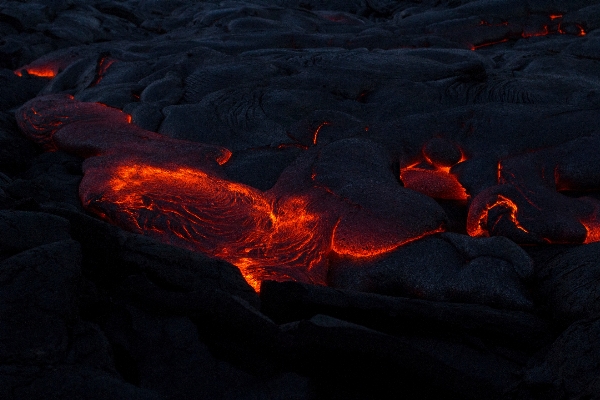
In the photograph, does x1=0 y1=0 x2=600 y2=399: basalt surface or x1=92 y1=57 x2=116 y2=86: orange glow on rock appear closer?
x1=0 y1=0 x2=600 y2=399: basalt surface

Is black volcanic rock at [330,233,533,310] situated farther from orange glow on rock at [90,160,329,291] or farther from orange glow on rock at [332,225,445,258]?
orange glow on rock at [90,160,329,291]

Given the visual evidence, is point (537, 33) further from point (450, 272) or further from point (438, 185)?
point (450, 272)

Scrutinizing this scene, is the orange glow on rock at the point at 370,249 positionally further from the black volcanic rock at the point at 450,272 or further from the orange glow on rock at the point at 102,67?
the orange glow on rock at the point at 102,67

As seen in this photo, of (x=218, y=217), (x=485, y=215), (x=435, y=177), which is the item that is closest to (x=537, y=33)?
(x=435, y=177)

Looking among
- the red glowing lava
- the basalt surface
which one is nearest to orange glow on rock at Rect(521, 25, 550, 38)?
the basalt surface

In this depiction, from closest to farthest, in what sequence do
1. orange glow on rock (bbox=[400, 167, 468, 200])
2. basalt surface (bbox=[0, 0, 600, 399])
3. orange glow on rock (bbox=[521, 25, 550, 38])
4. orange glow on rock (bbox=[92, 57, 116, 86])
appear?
basalt surface (bbox=[0, 0, 600, 399]) < orange glow on rock (bbox=[400, 167, 468, 200]) < orange glow on rock (bbox=[92, 57, 116, 86]) < orange glow on rock (bbox=[521, 25, 550, 38])

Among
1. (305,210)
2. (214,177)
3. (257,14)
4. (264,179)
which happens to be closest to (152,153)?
(214,177)

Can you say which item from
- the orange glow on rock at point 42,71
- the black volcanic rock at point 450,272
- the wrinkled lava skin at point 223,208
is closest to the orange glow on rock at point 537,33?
the wrinkled lava skin at point 223,208

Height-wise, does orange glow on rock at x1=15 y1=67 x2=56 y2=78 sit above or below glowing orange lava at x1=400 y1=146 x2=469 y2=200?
below
